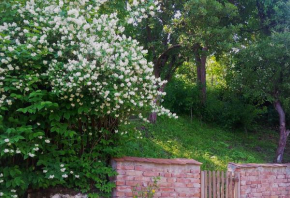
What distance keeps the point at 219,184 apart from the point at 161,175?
1200 mm

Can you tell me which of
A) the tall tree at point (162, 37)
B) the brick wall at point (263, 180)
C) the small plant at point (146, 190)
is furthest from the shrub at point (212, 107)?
the small plant at point (146, 190)

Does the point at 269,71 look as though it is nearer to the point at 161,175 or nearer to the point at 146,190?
the point at 161,175

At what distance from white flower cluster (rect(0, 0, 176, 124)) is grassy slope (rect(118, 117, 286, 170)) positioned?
244 cm

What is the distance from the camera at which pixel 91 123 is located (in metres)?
5.37

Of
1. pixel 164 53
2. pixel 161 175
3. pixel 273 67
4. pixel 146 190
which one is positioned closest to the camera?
pixel 146 190

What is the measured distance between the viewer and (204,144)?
10.8 meters

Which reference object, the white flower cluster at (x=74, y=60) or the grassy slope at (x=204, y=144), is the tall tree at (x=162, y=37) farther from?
the white flower cluster at (x=74, y=60)

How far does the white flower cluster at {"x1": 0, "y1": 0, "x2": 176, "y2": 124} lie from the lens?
433 centimetres

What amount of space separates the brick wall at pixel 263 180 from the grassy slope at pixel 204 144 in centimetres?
157

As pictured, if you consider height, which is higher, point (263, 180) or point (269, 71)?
point (269, 71)

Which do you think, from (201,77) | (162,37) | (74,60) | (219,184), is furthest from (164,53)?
(74,60)

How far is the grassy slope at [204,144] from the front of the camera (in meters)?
8.84

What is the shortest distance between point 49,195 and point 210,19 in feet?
22.5

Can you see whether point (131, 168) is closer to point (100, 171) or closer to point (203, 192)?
point (100, 171)
